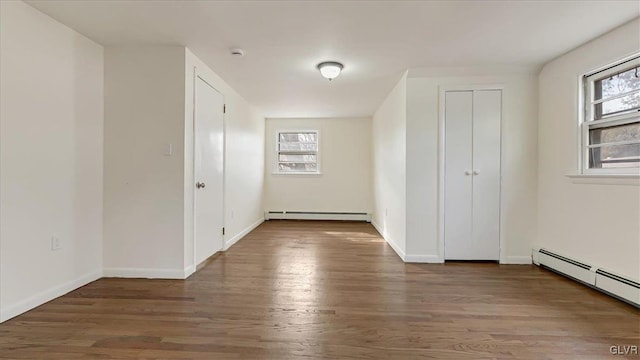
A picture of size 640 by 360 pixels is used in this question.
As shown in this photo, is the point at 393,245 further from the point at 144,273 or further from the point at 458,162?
the point at 144,273

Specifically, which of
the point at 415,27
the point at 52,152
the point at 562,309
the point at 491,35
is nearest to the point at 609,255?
the point at 562,309

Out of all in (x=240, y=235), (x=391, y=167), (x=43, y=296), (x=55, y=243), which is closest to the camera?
(x=43, y=296)

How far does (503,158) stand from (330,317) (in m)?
2.79

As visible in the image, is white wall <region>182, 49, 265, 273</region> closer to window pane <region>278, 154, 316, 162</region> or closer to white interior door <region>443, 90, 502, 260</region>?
window pane <region>278, 154, 316, 162</region>

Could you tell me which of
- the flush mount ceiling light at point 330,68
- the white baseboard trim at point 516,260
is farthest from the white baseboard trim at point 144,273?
the white baseboard trim at point 516,260

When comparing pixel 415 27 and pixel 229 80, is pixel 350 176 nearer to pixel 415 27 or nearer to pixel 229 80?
pixel 229 80

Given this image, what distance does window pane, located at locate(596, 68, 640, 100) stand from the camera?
249 cm

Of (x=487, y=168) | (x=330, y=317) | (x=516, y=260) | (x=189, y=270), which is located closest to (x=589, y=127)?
(x=487, y=168)

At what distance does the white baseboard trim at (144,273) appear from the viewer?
292 cm

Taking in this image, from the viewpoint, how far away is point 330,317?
2119 mm

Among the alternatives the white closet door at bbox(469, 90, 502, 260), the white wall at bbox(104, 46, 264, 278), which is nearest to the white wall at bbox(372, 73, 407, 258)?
the white closet door at bbox(469, 90, 502, 260)

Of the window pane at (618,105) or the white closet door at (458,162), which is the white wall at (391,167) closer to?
the white closet door at (458,162)

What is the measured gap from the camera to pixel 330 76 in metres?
3.37

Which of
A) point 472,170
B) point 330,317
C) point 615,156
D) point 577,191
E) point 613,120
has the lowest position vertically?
point 330,317
